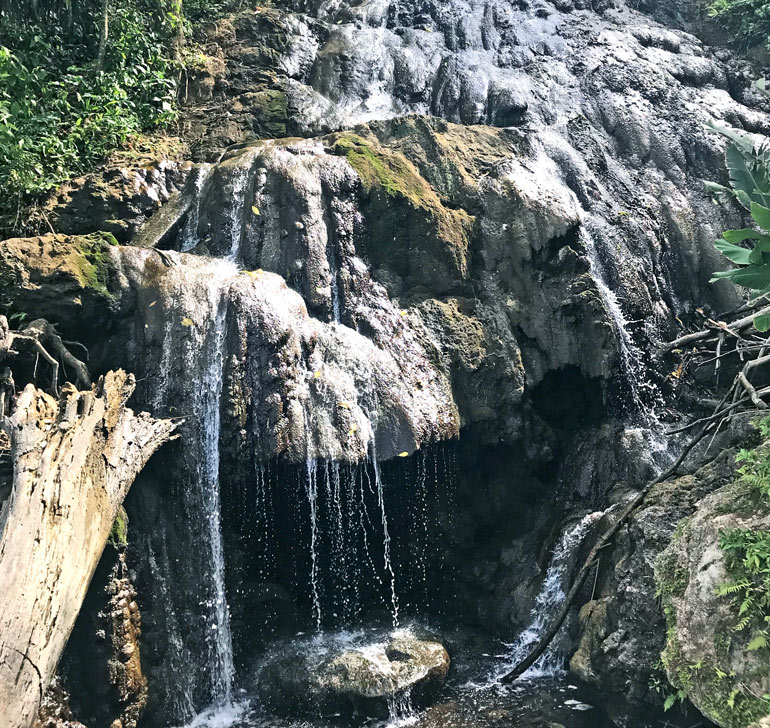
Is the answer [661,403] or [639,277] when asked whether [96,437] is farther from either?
[639,277]

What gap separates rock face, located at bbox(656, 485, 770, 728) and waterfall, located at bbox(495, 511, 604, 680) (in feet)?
11.2

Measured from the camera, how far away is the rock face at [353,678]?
6.96 m

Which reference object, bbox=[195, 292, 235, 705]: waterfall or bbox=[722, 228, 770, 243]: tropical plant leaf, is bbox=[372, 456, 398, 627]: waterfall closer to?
bbox=[195, 292, 235, 705]: waterfall

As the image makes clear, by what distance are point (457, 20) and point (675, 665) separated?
16.4 metres

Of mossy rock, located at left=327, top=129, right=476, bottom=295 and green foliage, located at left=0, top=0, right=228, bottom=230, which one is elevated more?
green foliage, located at left=0, top=0, right=228, bottom=230

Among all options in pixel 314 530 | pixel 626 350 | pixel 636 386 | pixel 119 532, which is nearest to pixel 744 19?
pixel 626 350

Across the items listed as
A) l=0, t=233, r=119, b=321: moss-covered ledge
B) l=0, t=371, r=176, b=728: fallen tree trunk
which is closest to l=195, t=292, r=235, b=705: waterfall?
l=0, t=371, r=176, b=728: fallen tree trunk

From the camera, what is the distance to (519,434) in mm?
9531

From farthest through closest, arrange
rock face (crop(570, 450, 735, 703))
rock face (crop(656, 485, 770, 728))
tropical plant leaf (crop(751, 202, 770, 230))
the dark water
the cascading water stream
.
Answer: the cascading water stream, the dark water, rock face (crop(570, 450, 735, 703)), tropical plant leaf (crop(751, 202, 770, 230)), rock face (crop(656, 485, 770, 728))

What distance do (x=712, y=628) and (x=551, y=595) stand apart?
14.3 ft

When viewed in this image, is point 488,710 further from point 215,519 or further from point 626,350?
point 626,350

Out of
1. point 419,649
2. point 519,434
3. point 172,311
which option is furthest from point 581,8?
point 419,649

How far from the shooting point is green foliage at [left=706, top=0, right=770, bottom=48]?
16438 millimetres

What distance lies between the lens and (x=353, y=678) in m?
7.07
